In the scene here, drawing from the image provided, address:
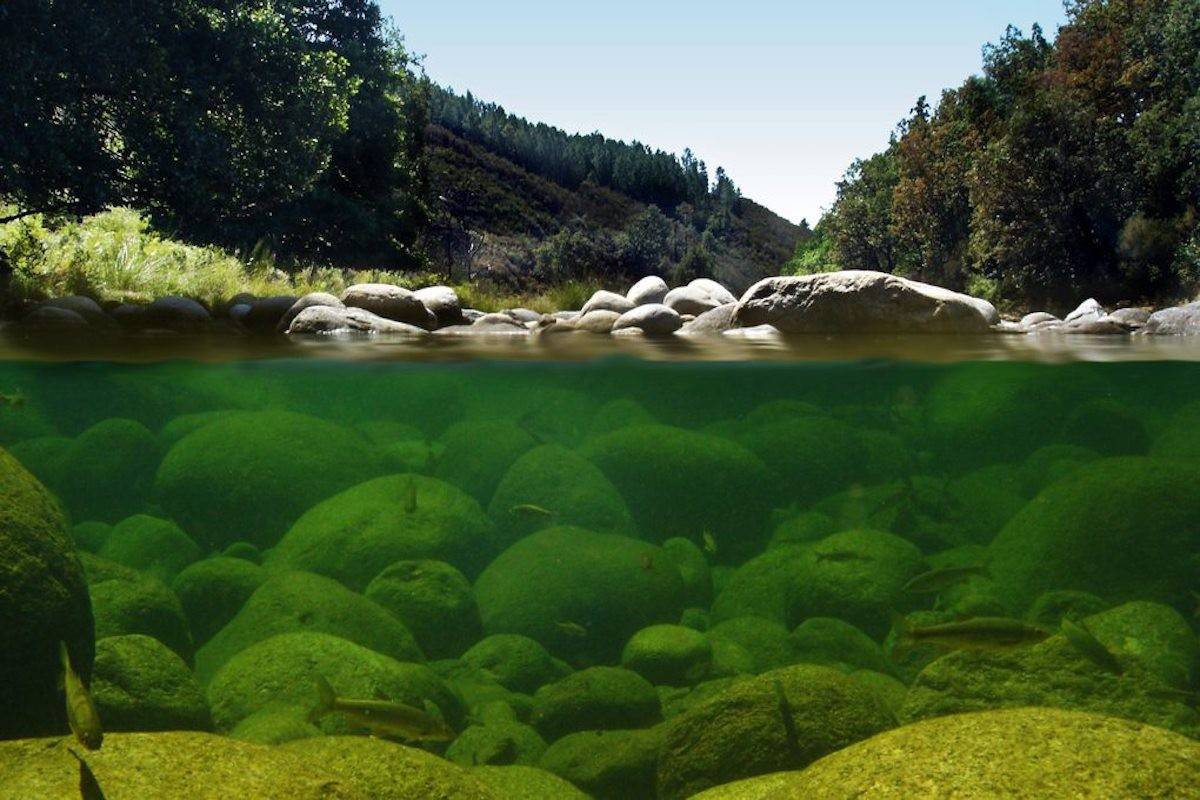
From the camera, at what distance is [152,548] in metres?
6.29

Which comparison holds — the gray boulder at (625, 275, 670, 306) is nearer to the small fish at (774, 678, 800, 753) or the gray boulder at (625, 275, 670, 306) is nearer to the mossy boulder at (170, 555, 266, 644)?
the mossy boulder at (170, 555, 266, 644)

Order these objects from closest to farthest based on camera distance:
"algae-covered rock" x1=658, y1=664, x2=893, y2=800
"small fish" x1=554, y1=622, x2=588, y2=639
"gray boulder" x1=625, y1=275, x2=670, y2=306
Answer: "algae-covered rock" x1=658, y1=664, x2=893, y2=800
"small fish" x1=554, y1=622, x2=588, y2=639
"gray boulder" x1=625, y1=275, x2=670, y2=306

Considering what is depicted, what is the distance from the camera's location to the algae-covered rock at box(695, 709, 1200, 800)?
10.6ft

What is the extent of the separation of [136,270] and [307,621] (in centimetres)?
1694

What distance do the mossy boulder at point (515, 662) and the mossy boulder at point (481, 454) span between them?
6.20ft

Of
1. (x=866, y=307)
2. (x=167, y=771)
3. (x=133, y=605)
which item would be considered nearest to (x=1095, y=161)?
(x=866, y=307)

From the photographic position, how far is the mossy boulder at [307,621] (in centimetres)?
534

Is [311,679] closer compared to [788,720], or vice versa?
[788,720]

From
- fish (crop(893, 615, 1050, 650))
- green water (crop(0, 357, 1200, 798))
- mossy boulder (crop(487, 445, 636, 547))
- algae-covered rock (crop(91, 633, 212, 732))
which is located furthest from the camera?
mossy boulder (crop(487, 445, 636, 547))

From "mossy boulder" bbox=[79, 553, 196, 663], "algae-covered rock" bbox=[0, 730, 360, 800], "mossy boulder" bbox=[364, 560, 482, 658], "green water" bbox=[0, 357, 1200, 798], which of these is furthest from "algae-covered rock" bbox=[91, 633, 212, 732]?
"mossy boulder" bbox=[364, 560, 482, 658]

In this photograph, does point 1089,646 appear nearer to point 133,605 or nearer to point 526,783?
point 526,783

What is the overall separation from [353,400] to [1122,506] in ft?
24.3

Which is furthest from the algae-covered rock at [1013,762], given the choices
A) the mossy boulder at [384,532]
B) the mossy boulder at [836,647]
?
the mossy boulder at [384,532]

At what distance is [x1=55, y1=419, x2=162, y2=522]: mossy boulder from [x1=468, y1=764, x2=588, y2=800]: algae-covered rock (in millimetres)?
4378
